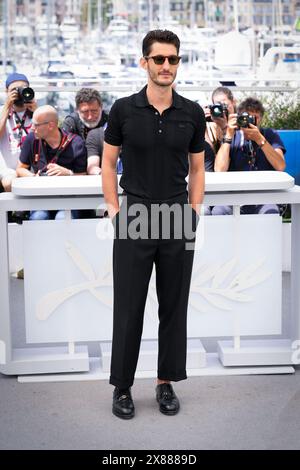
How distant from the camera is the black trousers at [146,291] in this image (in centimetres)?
427

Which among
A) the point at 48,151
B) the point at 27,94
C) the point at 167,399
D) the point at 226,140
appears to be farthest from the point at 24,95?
the point at 167,399

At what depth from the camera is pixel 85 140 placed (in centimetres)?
764

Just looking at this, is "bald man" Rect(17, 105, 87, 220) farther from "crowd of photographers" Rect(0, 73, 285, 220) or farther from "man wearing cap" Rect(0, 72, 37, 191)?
"man wearing cap" Rect(0, 72, 37, 191)

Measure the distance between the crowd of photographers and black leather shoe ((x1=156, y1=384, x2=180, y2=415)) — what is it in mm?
2355

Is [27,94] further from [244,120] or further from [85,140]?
[244,120]

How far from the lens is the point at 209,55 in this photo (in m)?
15.0

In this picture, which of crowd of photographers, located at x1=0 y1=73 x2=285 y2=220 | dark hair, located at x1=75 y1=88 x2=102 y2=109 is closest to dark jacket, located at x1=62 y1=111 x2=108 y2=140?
crowd of photographers, located at x1=0 y1=73 x2=285 y2=220

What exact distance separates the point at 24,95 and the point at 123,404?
4.13 meters

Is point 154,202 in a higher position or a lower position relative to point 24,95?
lower

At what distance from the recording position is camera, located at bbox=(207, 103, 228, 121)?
707cm

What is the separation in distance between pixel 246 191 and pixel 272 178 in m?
0.17

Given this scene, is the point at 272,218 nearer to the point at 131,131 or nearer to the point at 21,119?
the point at 131,131

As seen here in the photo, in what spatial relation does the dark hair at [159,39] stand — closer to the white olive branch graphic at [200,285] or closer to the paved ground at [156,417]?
the white olive branch graphic at [200,285]

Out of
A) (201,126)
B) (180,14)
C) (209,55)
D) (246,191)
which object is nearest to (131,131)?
(201,126)
